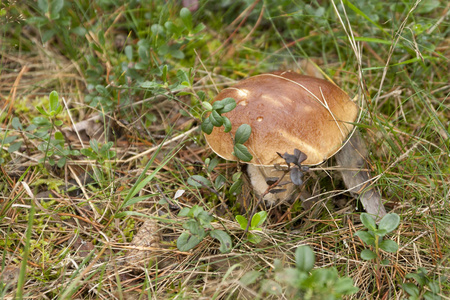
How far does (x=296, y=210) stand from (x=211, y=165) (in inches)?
24.8

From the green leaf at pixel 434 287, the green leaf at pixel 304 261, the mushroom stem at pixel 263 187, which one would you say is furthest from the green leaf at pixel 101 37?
the green leaf at pixel 434 287

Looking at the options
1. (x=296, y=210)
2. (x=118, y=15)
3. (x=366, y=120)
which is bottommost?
(x=296, y=210)

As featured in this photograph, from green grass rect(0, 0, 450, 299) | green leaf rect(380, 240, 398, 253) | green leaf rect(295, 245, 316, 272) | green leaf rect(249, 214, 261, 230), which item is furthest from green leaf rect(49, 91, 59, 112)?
green leaf rect(380, 240, 398, 253)

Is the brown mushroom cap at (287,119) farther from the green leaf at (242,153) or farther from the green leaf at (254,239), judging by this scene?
the green leaf at (254,239)

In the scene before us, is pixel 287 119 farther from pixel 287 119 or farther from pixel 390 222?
pixel 390 222

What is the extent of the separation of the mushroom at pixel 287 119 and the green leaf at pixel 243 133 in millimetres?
80

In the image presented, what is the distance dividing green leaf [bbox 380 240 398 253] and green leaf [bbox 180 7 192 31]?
1.87 meters

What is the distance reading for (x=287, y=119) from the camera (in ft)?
6.08

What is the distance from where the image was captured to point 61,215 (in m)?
2.14

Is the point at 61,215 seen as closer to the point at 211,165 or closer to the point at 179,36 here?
the point at 211,165

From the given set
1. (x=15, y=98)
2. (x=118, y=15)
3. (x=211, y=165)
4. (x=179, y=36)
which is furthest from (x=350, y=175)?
(x=15, y=98)

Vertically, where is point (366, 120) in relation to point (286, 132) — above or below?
below

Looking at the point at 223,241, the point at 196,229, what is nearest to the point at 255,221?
the point at 223,241

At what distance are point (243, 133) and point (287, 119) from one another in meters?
0.26
